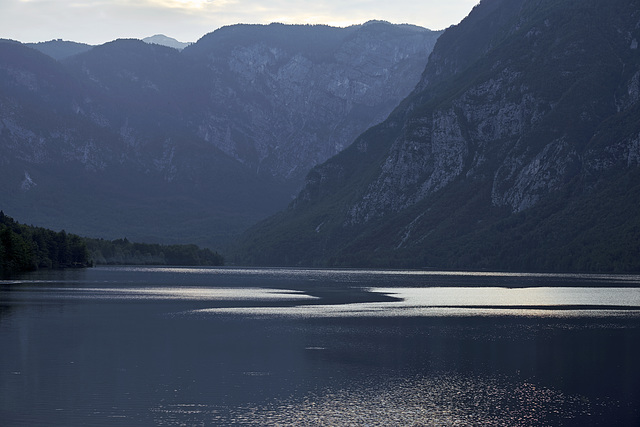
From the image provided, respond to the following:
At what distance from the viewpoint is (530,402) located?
6100 centimetres

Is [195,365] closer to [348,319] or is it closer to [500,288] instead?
[348,319]

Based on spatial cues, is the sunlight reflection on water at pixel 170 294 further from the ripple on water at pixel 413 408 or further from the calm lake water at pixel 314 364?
the ripple on water at pixel 413 408

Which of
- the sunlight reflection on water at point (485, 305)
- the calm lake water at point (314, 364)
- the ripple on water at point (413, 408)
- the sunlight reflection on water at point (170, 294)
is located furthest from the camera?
the sunlight reflection on water at point (170, 294)

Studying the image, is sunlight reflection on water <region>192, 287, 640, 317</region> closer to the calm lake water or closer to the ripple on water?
the calm lake water

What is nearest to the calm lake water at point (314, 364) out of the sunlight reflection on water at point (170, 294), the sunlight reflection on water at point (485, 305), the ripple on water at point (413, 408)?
the ripple on water at point (413, 408)

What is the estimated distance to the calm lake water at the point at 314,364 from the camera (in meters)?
57.2

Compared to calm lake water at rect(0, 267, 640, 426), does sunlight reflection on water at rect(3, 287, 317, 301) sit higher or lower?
higher

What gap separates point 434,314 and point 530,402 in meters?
65.0

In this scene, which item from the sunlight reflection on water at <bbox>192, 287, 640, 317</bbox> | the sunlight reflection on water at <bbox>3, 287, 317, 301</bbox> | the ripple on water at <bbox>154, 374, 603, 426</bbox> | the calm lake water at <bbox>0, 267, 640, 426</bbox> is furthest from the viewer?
the sunlight reflection on water at <bbox>3, 287, 317, 301</bbox>

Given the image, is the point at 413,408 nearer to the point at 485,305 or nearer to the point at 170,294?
the point at 485,305

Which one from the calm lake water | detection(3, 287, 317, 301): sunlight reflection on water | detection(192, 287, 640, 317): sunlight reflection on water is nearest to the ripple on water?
the calm lake water

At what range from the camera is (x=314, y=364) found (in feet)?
250

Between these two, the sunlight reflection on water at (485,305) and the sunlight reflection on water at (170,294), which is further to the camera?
the sunlight reflection on water at (170,294)

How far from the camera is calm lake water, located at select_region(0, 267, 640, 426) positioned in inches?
2250
